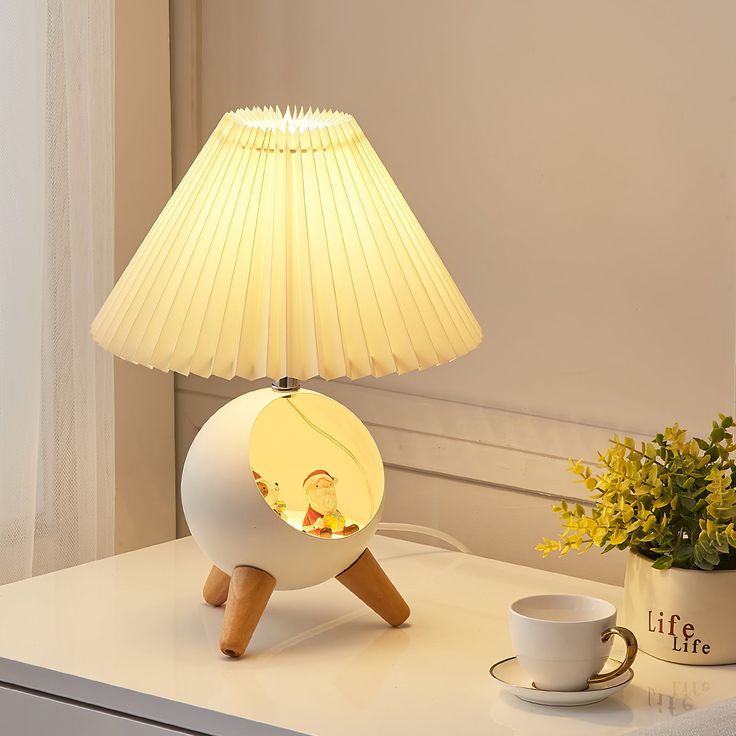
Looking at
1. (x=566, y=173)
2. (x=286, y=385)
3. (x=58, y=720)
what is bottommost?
(x=58, y=720)

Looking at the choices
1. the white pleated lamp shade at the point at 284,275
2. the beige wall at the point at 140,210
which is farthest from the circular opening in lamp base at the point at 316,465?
the beige wall at the point at 140,210

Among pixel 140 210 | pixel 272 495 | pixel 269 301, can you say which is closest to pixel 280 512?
pixel 272 495

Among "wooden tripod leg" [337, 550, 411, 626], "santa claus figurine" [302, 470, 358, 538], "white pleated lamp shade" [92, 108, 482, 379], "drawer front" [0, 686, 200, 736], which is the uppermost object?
"white pleated lamp shade" [92, 108, 482, 379]

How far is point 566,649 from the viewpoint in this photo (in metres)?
0.97

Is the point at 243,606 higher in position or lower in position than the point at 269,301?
lower

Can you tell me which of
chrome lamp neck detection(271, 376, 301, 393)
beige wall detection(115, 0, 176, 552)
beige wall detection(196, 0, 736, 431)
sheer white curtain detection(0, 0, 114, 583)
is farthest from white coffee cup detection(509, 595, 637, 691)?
beige wall detection(115, 0, 176, 552)

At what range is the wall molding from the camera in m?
1.42

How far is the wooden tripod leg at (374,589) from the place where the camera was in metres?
1.16

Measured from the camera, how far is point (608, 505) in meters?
1.10

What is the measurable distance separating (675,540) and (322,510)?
33cm

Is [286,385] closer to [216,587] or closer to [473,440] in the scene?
[216,587]

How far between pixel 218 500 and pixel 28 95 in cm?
65

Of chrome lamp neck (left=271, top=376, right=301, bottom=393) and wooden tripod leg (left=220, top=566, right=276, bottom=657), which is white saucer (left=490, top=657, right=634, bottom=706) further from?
chrome lamp neck (left=271, top=376, right=301, bottom=393)

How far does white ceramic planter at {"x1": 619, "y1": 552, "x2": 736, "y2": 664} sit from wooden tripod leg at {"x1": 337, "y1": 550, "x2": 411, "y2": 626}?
0.23m
